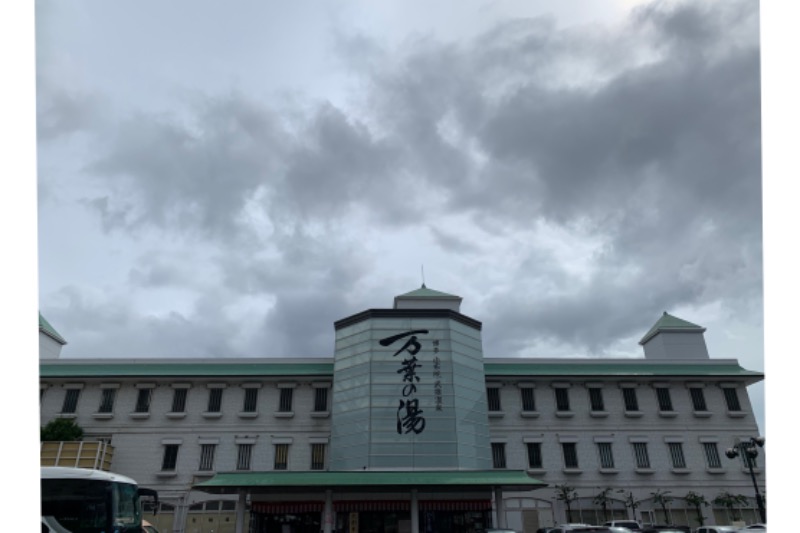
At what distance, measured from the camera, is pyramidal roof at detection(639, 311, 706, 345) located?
44.7 m

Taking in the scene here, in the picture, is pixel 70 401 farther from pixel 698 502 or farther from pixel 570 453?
pixel 698 502

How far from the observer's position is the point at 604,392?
3988 centimetres

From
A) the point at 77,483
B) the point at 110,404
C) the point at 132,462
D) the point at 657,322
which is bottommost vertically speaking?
the point at 77,483

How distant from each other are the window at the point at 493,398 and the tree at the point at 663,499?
1160 cm

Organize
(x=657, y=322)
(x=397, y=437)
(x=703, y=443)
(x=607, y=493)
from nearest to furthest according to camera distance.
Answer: (x=397, y=437)
(x=607, y=493)
(x=703, y=443)
(x=657, y=322)

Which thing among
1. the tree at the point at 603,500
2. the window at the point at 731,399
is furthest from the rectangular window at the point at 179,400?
the window at the point at 731,399

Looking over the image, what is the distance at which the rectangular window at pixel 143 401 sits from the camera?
37.9 m

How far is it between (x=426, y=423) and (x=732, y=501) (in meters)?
21.1

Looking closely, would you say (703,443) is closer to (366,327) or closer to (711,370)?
(711,370)

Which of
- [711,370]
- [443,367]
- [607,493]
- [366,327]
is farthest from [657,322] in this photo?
[366,327]

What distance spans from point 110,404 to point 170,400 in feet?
13.9

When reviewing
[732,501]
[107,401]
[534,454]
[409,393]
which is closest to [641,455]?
[732,501]

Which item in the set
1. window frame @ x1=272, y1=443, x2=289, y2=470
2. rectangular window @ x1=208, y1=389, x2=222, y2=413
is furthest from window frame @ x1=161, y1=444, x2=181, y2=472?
window frame @ x1=272, y1=443, x2=289, y2=470

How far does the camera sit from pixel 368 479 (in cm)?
2892
